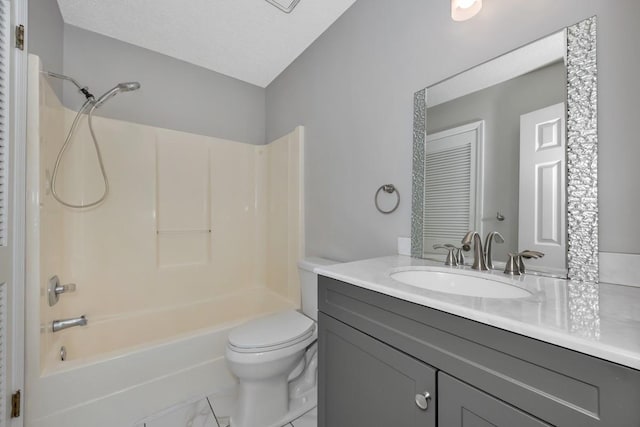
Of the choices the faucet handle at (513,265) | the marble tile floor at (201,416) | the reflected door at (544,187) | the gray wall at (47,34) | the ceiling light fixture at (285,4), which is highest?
the ceiling light fixture at (285,4)

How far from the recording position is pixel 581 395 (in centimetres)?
46

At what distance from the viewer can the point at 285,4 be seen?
1622 millimetres

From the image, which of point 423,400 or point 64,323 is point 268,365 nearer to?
point 423,400

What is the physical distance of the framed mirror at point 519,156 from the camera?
83 centimetres

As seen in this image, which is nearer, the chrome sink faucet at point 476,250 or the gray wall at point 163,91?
the chrome sink faucet at point 476,250

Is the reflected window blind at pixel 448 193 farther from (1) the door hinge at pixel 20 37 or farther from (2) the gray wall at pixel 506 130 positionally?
(1) the door hinge at pixel 20 37

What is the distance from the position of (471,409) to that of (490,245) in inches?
24.0

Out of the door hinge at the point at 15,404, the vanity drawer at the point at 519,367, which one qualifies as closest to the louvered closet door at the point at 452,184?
the vanity drawer at the point at 519,367

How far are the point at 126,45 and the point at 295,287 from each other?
2263mm

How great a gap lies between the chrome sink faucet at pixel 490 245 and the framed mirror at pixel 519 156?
0.01m

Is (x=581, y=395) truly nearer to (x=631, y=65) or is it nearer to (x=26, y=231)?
(x=631, y=65)

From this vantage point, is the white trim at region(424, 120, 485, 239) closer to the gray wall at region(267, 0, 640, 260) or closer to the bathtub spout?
the gray wall at region(267, 0, 640, 260)

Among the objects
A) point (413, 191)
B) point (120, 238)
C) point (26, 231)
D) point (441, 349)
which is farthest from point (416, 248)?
point (120, 238)

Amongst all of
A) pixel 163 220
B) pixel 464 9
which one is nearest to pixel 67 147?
pixel 163 220
